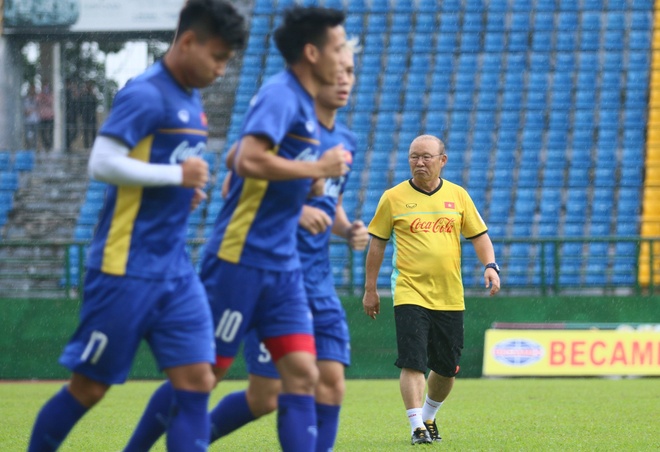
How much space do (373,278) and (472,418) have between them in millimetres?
2188

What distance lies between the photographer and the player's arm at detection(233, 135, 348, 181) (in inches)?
193

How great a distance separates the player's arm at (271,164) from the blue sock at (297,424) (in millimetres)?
1072

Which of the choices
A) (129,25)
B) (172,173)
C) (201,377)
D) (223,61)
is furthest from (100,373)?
(129,25)

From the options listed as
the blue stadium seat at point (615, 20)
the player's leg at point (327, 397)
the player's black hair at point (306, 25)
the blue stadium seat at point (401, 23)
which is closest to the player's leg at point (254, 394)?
the player's leg at point (327, 397)

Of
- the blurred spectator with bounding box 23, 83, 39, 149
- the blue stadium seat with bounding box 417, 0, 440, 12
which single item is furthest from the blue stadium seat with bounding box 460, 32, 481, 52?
the blurred spectator with bounding box 23, 83, 39, 149

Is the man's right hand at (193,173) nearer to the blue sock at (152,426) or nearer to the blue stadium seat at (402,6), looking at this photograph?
the blue sock at (152,426)

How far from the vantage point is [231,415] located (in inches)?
231

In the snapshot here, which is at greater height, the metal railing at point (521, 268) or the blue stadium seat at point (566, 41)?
the blue stadium seat at point (566, 41)

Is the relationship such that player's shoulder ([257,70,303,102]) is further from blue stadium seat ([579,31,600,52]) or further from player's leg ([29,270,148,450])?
blue stadium seat ([579,31,600,52])

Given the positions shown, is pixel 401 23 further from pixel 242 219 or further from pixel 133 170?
pixel 133 170

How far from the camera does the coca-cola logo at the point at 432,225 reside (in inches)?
338

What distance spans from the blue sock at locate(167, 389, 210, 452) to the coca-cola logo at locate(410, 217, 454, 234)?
4.00m

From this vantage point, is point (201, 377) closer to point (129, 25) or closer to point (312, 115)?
point (312, 115)

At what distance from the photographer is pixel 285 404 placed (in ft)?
17.5
